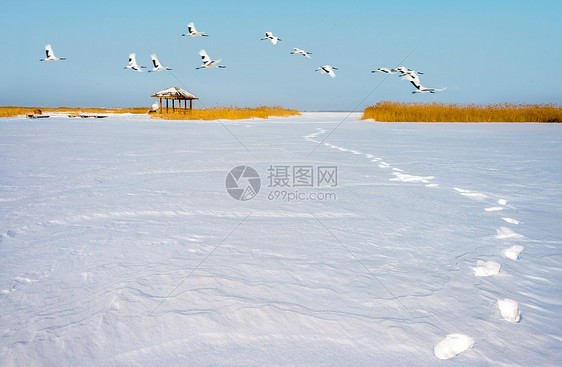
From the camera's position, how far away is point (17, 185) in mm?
3080

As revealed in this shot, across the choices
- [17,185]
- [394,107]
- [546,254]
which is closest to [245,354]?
[546,254]

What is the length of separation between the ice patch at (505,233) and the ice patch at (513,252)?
0.49 ft

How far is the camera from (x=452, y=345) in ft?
3.44

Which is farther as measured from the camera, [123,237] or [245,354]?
[123,237]

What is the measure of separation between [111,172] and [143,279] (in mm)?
2680

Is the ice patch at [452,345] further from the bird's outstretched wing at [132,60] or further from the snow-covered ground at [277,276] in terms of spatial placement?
the bird's outstretched wing at [132,60]

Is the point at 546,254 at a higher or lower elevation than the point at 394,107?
lower

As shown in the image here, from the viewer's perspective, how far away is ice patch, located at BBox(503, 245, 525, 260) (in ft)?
Result: 5.59

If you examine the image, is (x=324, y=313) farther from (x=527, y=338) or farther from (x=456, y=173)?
(x=456, y=173)

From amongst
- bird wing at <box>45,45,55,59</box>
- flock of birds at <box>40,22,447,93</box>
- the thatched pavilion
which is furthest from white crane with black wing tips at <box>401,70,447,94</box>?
the thatched pavilion
